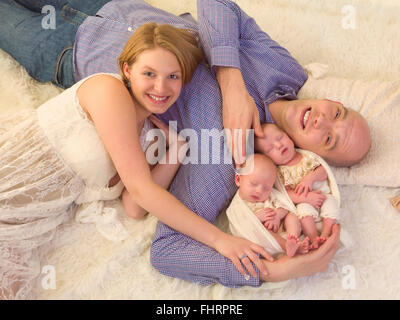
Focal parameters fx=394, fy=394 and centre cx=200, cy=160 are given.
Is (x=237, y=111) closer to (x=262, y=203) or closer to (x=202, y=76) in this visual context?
(x=202, y=76)

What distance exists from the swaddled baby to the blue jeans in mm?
796

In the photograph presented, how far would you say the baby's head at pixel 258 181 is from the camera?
121cm

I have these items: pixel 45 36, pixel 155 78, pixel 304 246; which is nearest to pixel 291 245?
pixel 304 246

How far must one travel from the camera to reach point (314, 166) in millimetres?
1254

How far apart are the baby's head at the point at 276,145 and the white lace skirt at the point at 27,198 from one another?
0.61 metres

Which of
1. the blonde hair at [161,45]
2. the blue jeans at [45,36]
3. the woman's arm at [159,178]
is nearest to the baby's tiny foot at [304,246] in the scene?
the woman's arm at [159,178]

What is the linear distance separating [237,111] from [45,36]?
0.81 meters

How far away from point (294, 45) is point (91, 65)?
855 mm

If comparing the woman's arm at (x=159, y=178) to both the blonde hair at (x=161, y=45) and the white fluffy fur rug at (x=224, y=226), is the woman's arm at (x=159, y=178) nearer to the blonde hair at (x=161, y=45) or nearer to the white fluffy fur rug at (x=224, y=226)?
the white fluffy fur rug at (x=224, y=226)

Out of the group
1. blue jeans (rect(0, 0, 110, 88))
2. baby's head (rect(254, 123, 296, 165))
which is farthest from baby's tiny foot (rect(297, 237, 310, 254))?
blue jeans (rect(0, 0, 110, 88))

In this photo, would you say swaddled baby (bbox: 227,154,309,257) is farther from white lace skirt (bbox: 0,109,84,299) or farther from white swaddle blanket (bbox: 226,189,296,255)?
white lace skirt (bbox: 0,109,84,299)

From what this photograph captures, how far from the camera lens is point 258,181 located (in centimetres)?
120
